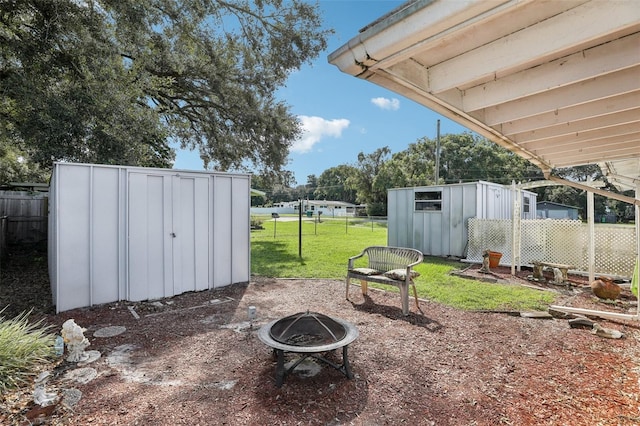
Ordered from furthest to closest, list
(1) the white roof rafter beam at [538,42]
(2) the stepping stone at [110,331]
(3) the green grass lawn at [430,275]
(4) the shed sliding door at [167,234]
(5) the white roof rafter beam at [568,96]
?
(3) the green grass lawn at [430,275], (4) the shed sliding door at [167,234], (2) the stepping stone at [110,331], (5) the white roof rafter beam at [568,96], (1) the white roof rafter beam at [538,42]

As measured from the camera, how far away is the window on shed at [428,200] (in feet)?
32.8

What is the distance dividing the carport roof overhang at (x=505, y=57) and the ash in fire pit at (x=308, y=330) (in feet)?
6.75

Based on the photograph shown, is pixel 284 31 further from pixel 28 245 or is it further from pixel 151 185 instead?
pixel 28 245

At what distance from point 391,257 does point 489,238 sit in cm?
499

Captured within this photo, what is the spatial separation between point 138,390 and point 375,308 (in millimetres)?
3187

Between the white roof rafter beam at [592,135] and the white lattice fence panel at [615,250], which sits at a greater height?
the white roof rafter beam at [592,135]

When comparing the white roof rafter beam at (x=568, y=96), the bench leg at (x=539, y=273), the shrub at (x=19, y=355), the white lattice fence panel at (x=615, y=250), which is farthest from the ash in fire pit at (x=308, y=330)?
the white lattice fence panel at (x=615, y=250)

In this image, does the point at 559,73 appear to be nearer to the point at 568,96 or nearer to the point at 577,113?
the point at 568,96

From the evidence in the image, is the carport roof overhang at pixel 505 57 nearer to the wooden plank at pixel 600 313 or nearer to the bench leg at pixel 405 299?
the bench leg at pixel 405 299

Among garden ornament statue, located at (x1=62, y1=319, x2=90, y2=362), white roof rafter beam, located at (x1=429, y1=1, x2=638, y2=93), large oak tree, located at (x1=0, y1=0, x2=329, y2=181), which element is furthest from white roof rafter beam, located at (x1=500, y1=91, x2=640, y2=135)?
large oak tree, located at (x1=0, y1=0, x2=329, y2=181)

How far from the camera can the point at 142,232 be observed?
501 centimetres

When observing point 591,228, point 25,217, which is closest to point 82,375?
point 591,228

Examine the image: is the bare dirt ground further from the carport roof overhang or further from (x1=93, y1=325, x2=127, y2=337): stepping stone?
the carport roof overhang

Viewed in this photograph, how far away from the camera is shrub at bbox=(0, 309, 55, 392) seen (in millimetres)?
2517
